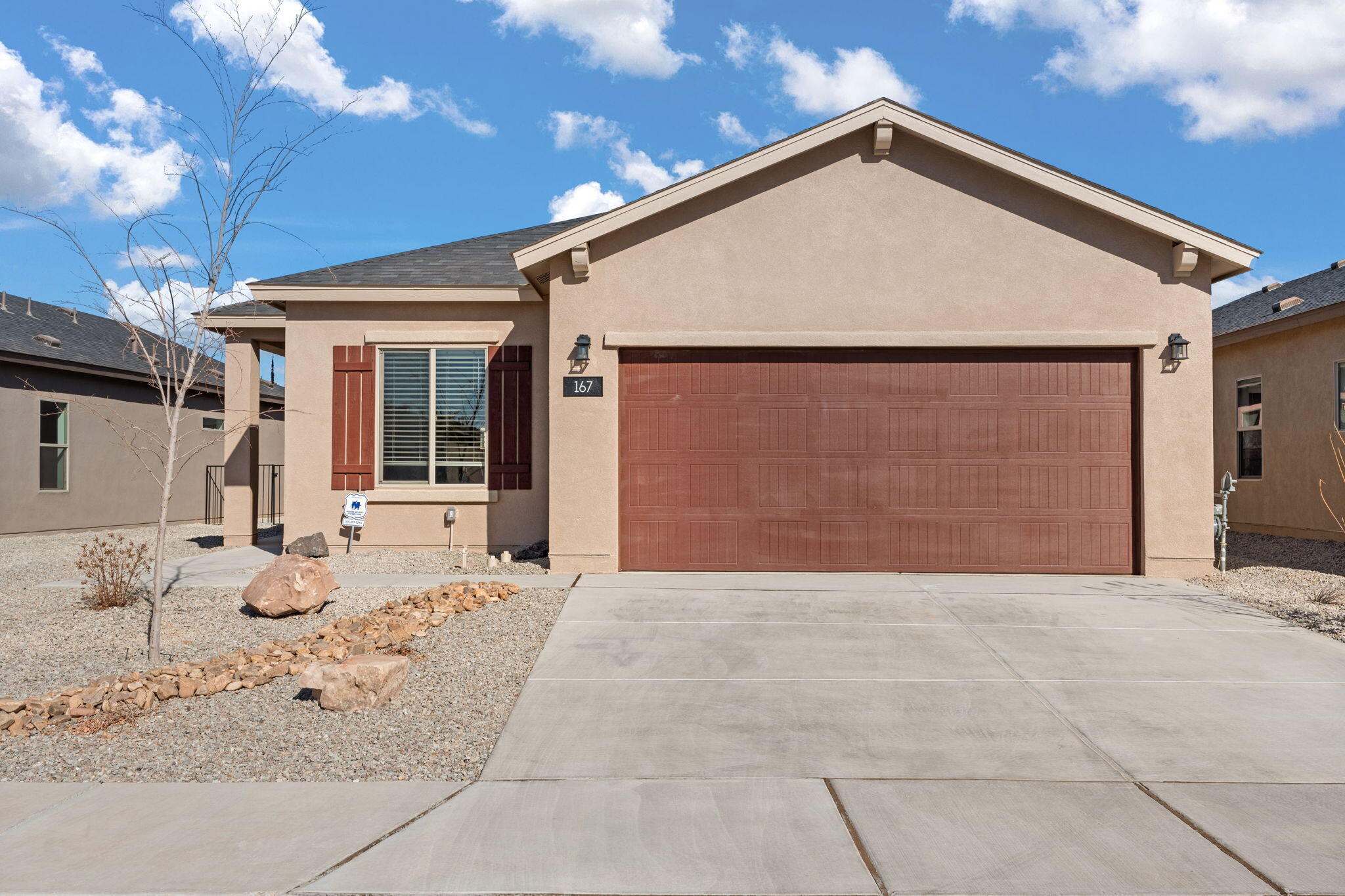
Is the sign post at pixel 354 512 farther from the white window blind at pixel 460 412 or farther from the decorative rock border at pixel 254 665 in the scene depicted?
the decorative rock border at pixel 254 665

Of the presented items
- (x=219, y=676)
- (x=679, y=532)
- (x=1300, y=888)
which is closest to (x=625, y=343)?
(x=679, y=532)

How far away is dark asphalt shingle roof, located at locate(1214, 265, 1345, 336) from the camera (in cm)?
1232

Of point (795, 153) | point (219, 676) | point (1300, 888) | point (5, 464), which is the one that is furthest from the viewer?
point (5, 464)

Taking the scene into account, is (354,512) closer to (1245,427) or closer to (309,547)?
(309,547)

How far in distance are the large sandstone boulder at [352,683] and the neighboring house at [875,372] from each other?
13.5 ft

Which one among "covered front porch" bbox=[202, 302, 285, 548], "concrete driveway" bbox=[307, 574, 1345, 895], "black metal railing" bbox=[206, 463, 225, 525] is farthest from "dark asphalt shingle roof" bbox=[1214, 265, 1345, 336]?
"black metal railing" bbox=[206, 463, 225, 525]

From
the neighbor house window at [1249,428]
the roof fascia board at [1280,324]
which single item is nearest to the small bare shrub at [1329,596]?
the roof fascia board at [1280,324]

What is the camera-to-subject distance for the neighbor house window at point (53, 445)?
48.2 ft

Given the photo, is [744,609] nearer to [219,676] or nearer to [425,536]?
[219,676]

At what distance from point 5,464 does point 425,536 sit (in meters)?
8.67

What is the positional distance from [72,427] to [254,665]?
499 inches

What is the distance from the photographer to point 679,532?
9.26 m

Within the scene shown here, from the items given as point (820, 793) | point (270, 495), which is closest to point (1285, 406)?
point (820, 793)

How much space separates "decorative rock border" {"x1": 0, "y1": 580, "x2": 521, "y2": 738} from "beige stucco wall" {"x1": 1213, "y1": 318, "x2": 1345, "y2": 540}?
1200 cm
